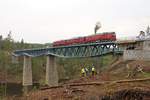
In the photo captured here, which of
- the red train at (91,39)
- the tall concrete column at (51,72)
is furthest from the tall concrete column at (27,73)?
the red train at (91,39)

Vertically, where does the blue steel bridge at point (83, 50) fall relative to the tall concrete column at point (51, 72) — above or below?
above

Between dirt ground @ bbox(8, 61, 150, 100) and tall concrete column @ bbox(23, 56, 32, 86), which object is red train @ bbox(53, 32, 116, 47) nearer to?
tall concrete column @ bbox(23, 56, 32, 86)

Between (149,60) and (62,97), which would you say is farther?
(149,60)

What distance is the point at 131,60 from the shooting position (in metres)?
39.4

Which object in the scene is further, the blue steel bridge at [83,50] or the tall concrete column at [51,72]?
the tall concrete column at [51,72]

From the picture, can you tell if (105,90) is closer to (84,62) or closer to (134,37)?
(134,37)

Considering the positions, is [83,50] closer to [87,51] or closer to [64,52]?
[87,51]

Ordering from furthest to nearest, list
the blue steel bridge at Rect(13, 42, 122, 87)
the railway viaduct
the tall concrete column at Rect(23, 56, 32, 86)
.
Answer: the tall concrete column at Rect(23, 56, 32, 86)
the blue steel bridge at Rect(13, 42, 122, 87)
the railway viaduct

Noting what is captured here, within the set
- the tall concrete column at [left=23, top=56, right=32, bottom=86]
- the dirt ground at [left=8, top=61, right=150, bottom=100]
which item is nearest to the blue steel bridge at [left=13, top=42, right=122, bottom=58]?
the tall concrete column at [left=23, top=56, right=32, bottom=86]

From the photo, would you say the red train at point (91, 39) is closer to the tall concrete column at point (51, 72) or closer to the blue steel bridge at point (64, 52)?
the blue steel bridge at point (64, 52)

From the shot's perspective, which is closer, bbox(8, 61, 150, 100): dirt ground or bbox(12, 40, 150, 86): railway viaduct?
bbox(8, 61, 150, 100): dirt ground

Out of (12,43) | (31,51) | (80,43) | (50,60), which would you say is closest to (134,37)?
(80,43)

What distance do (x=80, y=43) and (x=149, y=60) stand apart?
25530 millimetres

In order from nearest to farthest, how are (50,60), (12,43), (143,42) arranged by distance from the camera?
1. (143,42)
2. (50,60)
3. (12,43)
